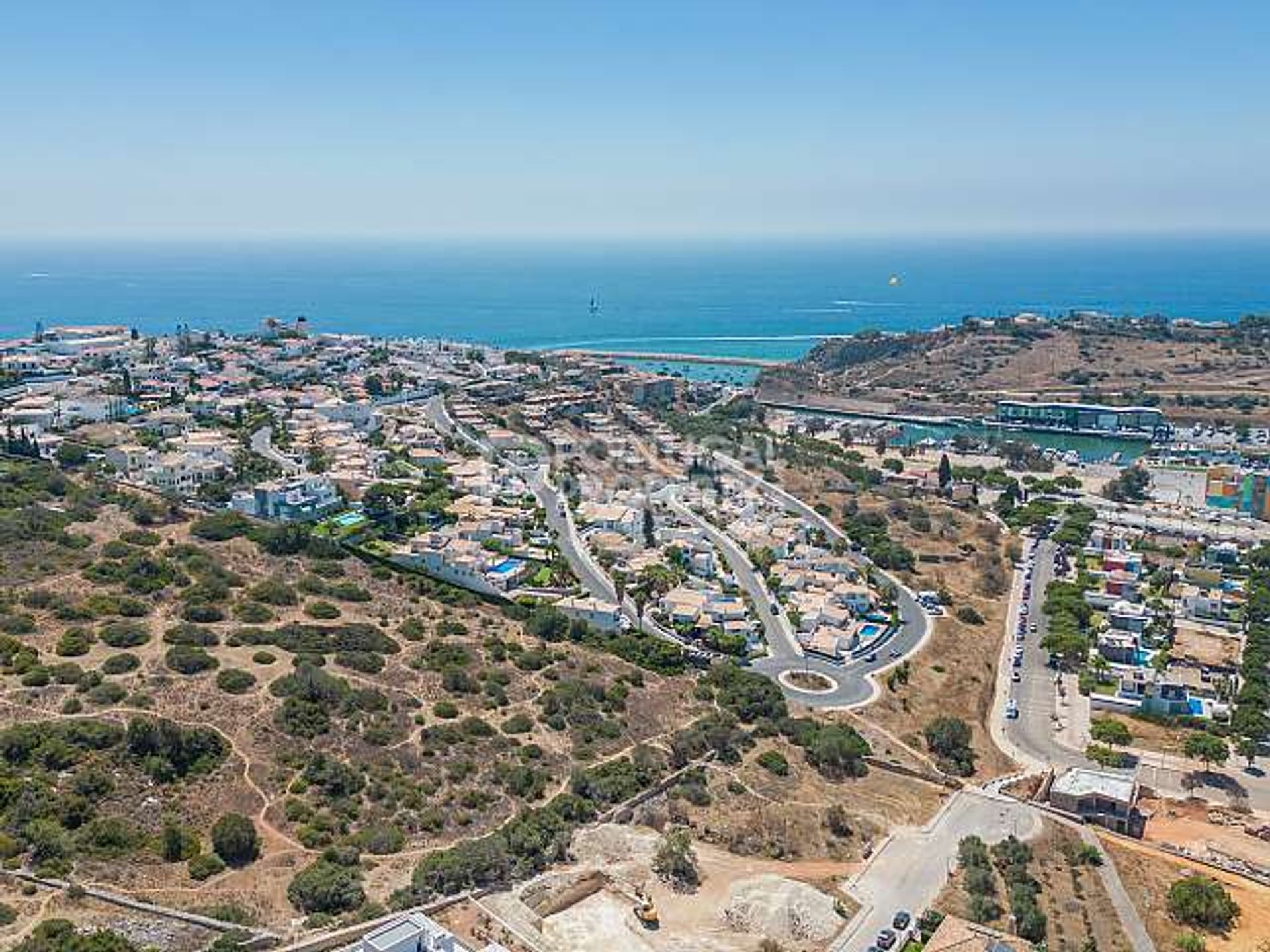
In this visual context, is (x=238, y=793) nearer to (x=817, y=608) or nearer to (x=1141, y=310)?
(x=817, y=608)

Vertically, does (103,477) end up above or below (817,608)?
above

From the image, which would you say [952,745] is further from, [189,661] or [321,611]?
[189,661]

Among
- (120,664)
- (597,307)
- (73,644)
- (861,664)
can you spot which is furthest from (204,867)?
(597,307)

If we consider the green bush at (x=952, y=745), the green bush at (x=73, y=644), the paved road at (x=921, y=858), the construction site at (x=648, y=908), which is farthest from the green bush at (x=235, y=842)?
the green bush at (x=952, y=745)

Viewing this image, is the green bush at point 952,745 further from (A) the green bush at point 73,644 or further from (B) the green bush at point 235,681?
(A) the green bush at point 73,644

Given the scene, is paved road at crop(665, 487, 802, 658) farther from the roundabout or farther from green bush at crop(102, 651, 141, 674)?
green bush at crop(102, 651, 141, 674)

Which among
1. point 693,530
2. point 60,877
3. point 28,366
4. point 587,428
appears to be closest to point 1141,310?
point 587,428
